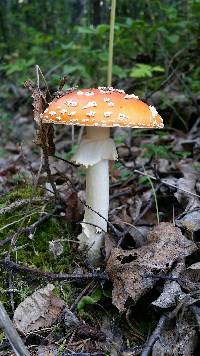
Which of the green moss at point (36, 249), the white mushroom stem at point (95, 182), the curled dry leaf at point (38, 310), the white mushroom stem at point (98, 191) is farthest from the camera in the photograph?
the white mushroom stem at point (98, 191)

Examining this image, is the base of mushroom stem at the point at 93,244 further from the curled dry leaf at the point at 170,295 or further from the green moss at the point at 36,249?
the curled dry leaf at the point at 170,295

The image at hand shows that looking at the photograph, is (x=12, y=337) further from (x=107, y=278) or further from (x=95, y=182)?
(x=95, y=182)

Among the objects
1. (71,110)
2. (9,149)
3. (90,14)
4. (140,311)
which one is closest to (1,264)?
(140,311)

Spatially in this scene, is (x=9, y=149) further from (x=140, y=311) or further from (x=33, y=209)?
(x=140, y=311)

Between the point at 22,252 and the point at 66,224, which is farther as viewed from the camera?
the point at 66,224

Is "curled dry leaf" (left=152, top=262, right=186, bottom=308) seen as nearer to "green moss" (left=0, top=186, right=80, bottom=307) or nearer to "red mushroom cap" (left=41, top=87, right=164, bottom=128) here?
"green moss" (left=0, top=186, right=80, bottom=307)

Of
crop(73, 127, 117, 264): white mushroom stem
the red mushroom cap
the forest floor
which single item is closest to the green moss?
the forest floor

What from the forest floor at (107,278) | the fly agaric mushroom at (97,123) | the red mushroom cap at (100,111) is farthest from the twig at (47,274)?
the red mushroom cap at (100,111)
